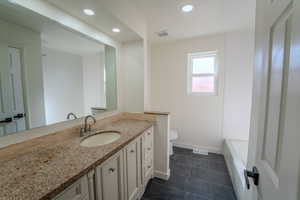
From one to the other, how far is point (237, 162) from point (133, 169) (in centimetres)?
147

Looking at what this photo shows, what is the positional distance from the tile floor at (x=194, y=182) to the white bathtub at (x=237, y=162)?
0.46 ft

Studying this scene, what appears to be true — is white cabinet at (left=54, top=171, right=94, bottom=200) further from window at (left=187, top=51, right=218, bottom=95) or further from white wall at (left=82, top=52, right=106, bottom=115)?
window at (left=187, top=51, right=218, bottom=95)

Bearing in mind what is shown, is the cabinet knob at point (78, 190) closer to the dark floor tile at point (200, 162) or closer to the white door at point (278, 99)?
the white door at point (278, 99)

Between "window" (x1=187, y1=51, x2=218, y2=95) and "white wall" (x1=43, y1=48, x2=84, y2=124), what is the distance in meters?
2.24

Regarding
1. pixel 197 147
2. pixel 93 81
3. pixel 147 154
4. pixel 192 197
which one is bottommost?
pixel 192 197

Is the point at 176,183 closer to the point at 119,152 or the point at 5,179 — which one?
the point at 119,152

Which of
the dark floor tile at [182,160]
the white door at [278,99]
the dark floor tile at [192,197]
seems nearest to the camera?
the white door at [278,99]

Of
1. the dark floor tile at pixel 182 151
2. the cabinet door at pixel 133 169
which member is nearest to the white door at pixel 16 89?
the cabinet door at pixel 133 169

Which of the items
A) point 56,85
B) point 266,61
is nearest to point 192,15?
point 266,61

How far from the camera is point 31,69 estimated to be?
3.89 feet

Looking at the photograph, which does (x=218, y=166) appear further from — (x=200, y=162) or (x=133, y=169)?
(x=133, y=169)

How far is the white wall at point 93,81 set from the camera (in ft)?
5.78

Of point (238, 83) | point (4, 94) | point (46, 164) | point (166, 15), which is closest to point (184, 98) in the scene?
point (238, 83)

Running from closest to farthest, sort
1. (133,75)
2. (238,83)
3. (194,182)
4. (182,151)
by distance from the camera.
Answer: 1. (194,182)
2. (133,75)
3. (238,83)
4. (182,151)
